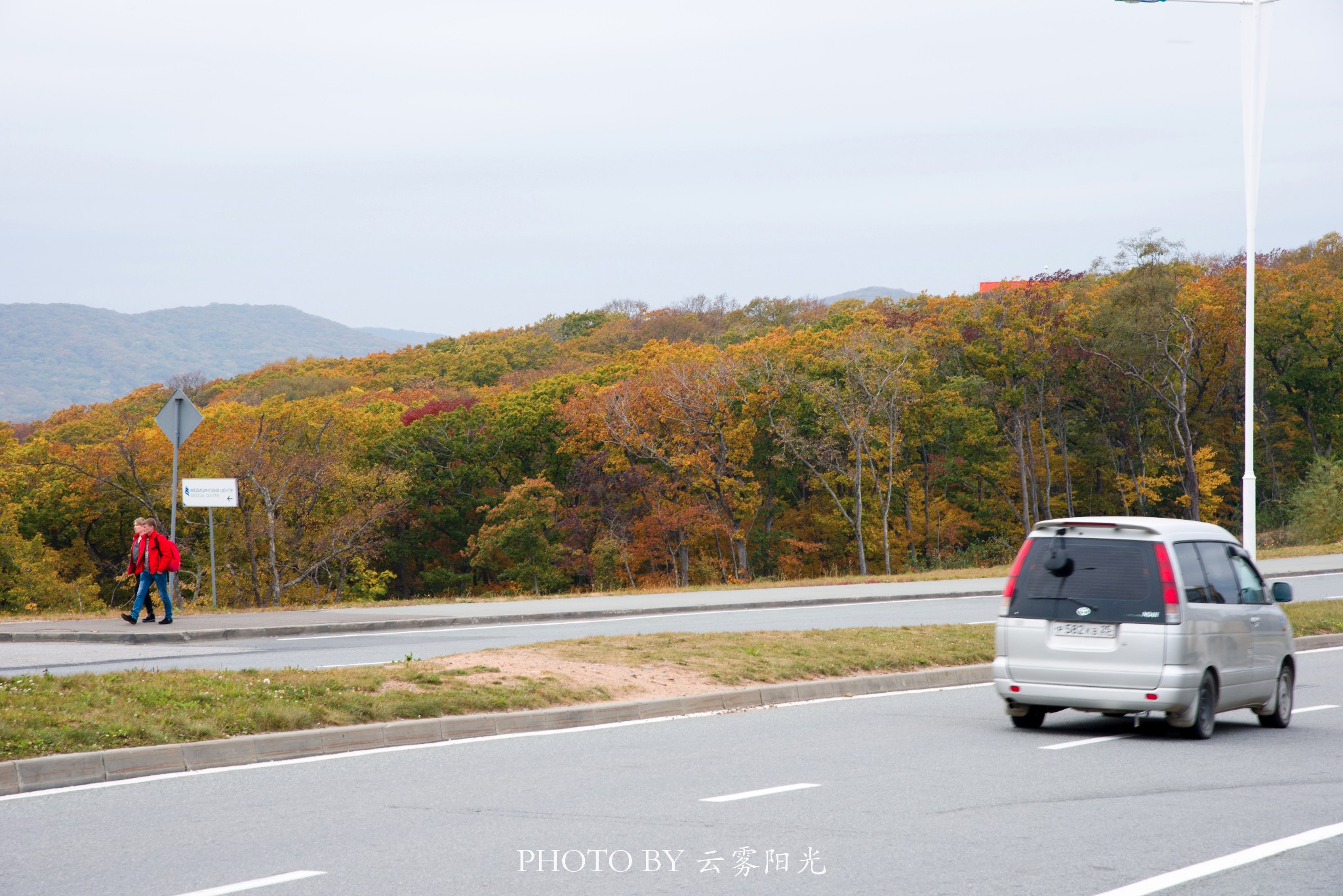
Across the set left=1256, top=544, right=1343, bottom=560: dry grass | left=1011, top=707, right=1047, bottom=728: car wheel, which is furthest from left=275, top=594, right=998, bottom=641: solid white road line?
left=1256, top=544, right=1343, bottom=560: dry grass

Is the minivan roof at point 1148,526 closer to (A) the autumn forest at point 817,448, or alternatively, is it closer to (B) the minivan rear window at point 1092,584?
(B) the minivan rear window at point 1092,584

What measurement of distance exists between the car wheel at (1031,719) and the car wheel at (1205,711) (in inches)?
46.3

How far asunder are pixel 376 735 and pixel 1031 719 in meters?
5.58

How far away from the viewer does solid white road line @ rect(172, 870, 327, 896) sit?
18.3 feet

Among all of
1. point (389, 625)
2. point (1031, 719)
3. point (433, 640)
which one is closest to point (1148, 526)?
point (1031, 719)

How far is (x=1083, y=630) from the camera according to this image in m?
10.5

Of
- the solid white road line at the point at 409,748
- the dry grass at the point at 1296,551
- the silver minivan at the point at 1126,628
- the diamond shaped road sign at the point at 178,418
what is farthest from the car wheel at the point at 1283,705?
the dry grass at the point at 1296,551

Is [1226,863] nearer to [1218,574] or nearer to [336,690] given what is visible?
[1218,574]

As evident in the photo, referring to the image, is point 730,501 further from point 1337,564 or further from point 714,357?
point 1337,564

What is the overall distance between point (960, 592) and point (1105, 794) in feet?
70.0

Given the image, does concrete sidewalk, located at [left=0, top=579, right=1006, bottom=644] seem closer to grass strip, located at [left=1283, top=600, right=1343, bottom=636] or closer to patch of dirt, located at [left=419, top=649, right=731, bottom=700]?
patch of dirt, located at [left=419, top=649, right=731, bottom=700]

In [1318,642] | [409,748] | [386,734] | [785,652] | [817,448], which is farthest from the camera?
[817,448]

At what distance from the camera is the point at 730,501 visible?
62.8m

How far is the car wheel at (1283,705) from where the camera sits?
11.5m
